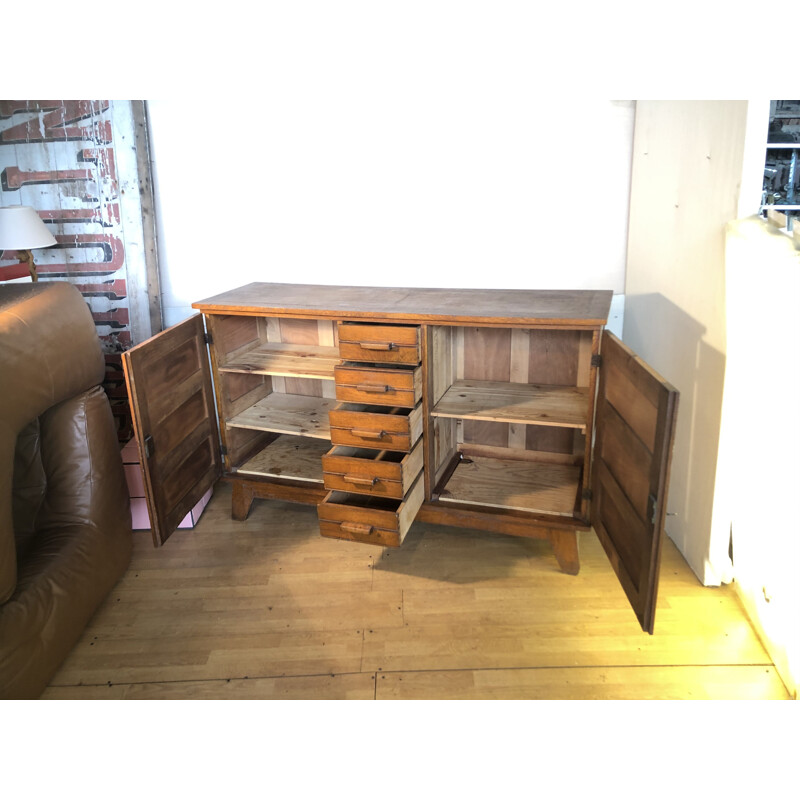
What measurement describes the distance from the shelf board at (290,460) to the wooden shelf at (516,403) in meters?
0.66

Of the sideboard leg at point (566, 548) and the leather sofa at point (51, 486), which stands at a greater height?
the leather sofa at point (51, 486)

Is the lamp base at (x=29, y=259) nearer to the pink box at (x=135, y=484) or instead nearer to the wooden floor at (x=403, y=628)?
the pink box at (x=135, y=484)

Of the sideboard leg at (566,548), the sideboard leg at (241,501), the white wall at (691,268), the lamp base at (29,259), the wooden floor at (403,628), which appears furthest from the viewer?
the lamp base at (29,259)

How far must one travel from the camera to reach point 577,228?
282cm

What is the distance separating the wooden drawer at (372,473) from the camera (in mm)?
2283

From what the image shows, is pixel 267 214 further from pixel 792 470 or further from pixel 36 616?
pixel 792 470

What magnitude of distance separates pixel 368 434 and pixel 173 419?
0.70 metres

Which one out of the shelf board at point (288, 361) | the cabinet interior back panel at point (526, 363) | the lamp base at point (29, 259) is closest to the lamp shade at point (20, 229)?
the lamp base at point (29, 259)

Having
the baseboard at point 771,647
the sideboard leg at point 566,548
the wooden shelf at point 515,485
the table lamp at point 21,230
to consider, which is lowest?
the baseboard at point 771,647

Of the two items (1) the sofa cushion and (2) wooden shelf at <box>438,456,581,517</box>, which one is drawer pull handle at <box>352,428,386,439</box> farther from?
(1) the sofa cushion

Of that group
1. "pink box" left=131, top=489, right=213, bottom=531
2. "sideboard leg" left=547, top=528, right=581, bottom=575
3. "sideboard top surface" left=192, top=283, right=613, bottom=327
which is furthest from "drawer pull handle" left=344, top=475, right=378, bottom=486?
"pink box" left=131, top=489, right=213, bottom=531

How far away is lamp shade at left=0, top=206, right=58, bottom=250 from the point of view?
2.79 metres
